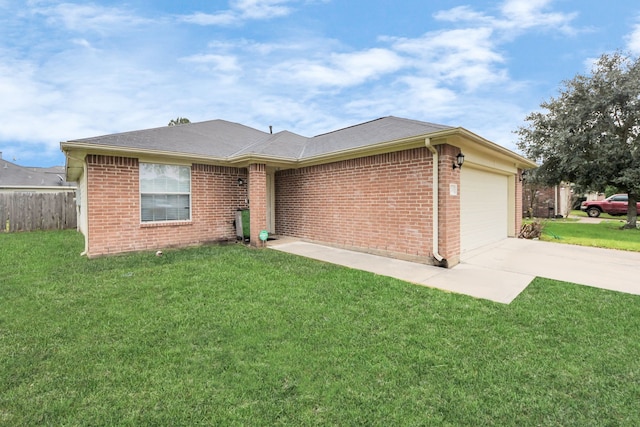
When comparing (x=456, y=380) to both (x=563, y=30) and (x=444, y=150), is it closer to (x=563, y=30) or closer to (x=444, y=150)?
(x=444, y=150)

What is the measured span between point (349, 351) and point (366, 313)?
3.18ft

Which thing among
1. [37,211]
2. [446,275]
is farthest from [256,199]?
[37,211]

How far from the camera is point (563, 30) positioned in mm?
8219

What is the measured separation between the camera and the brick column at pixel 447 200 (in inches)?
246

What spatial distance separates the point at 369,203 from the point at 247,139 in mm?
6010

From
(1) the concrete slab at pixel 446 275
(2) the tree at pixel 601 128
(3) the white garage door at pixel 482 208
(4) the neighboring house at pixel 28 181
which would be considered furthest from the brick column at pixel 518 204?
(4) the neighboring house at pixel 28 181

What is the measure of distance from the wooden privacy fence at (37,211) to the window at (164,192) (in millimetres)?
9951

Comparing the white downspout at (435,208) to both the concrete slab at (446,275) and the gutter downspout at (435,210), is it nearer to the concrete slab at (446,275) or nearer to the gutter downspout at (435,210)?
the gutter downspout at (435,210)

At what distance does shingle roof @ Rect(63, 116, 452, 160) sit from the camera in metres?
7.73

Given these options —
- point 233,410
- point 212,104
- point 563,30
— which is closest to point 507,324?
point 233,410

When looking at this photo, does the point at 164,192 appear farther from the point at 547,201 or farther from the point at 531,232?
the point at 547,201

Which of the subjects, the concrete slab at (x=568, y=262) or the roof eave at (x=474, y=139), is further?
the roof eave at (x=474, y=139)

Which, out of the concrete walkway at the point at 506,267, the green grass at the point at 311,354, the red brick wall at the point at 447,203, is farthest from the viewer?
the red brick wall at the point at 447,203

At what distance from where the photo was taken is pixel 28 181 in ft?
69.2
